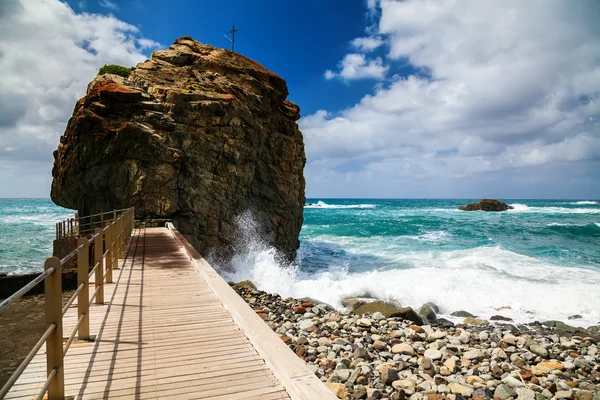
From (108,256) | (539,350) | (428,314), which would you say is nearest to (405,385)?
(539,350)

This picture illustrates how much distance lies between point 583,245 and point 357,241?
59.9 feet

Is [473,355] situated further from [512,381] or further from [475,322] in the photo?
[475,322]

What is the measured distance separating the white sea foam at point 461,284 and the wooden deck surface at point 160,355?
860cm

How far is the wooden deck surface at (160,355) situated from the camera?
337 centimetres

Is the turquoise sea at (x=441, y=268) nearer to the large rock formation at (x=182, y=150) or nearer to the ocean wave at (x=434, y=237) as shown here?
the ocean wave at (x=434, y=237)

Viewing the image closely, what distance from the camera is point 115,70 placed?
68.1 feet

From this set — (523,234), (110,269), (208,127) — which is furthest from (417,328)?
(523,234)

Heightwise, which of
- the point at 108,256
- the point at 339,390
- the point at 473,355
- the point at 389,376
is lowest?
the point at 473,355

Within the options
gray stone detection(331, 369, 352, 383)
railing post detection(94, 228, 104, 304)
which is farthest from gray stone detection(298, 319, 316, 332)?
railing post detection(94, 228, 104, 304)

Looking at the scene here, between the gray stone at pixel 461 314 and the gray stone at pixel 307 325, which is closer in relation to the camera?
the gray stone at pixel 307 325

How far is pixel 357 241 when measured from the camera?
3475cm

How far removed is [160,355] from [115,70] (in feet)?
69.6

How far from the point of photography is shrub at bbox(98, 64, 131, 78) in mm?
20672

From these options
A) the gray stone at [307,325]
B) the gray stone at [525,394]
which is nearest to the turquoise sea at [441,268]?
the gray stone at [307,325]
